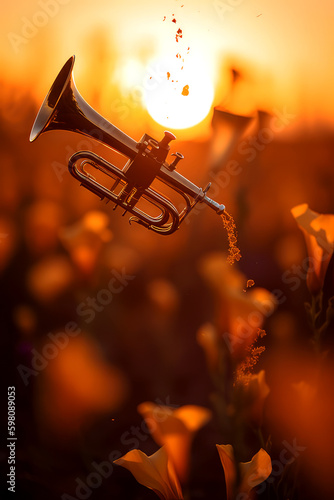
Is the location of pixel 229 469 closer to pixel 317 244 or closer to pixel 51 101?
pixel 317 244

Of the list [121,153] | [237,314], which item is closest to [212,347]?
[237,314]

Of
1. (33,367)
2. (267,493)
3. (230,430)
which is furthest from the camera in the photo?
(33,367)

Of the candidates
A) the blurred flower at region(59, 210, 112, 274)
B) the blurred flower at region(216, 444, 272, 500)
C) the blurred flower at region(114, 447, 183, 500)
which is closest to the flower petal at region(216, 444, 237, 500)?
the blurred flower at region(216, 444, 272, 500)

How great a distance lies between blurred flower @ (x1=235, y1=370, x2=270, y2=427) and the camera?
84 centimetres

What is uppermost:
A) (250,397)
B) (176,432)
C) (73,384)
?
(250,397)

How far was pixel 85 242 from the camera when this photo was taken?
3.26ft

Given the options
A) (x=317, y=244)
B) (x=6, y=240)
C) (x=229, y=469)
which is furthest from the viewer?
(x=6, y=240)

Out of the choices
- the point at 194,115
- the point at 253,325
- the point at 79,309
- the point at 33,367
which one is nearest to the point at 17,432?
the point at 33,367

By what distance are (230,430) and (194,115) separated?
79 cm

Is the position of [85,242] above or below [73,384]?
above

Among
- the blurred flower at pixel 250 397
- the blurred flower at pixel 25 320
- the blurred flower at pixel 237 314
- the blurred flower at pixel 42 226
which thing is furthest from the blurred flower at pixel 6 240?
the blurred flower at pixel 250 397

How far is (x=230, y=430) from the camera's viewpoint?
2.78 ft

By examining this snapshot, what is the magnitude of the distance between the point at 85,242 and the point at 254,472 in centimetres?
63

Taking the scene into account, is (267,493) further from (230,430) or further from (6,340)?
(6,340)
